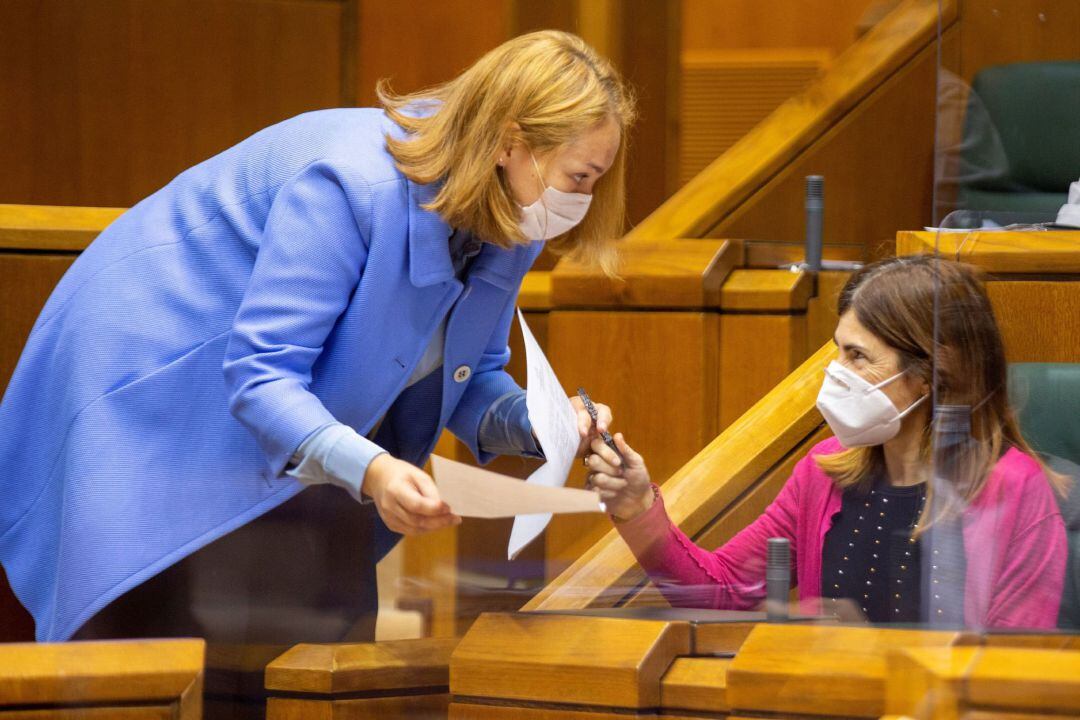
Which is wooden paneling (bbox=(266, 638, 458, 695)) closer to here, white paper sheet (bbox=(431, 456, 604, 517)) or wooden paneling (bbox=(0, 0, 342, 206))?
white paper sheet (bbox=(431, 456, 604, 517))

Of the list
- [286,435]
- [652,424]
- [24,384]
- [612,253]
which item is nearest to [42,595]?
[24,384]

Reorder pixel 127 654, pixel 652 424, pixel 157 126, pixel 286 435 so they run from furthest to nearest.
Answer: pixel 157 126 → pixel 652 424 → pixel 286 435 → pixel 127 654

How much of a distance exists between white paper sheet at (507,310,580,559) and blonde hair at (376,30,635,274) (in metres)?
0.10

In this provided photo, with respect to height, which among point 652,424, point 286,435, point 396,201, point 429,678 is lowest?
point 652,424

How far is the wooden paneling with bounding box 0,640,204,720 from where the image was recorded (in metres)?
0.71

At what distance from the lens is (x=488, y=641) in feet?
2.64

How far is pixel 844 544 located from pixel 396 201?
380 millimetres

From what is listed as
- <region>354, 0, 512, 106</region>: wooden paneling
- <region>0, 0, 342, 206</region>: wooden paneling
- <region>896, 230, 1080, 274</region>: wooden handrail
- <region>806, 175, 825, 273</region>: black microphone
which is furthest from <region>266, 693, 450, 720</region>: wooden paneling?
<region>354, 0, 512, 106</region>: wooden paneling

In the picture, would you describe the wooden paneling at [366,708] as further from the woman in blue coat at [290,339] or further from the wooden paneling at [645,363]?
the wooden paneling at [645,363]

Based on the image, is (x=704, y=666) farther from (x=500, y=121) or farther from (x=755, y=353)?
(x=755, y=353)

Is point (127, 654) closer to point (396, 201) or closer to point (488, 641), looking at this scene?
point (488, 641)

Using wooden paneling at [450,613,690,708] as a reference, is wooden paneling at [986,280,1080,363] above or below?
above

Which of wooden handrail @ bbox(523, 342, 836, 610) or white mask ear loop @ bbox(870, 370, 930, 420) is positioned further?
white mask ear loop @ bbox(870, 370, 930, 420)

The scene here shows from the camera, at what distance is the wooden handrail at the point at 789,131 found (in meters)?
2.26
